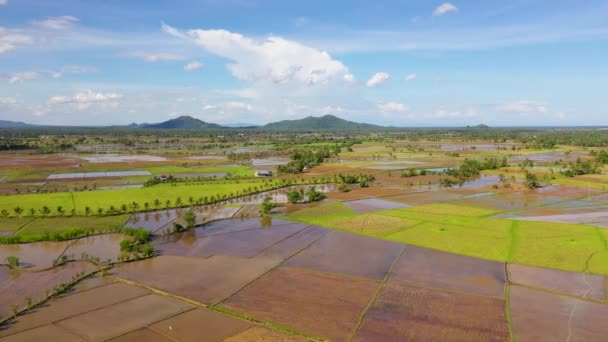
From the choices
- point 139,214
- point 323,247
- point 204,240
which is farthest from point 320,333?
point 139,214

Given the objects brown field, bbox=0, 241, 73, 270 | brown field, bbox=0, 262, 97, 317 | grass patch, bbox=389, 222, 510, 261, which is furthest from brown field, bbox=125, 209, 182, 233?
grass patch, bbox=389, 222, 510, 261

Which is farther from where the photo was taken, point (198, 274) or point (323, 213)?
point (323, 213)

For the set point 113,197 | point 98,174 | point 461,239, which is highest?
point 98,174

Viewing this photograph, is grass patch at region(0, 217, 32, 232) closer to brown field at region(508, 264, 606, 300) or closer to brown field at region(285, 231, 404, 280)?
brown field at region(285, 231, 404, 280)

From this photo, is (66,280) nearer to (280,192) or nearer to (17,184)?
(280,192)

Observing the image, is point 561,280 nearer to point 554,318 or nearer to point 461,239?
point 554,318

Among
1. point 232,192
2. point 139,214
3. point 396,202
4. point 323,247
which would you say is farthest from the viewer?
point 232,192

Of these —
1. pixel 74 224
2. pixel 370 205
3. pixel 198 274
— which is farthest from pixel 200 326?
pixel 370 205

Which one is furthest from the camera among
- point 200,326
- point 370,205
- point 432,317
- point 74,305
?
point 370,205
